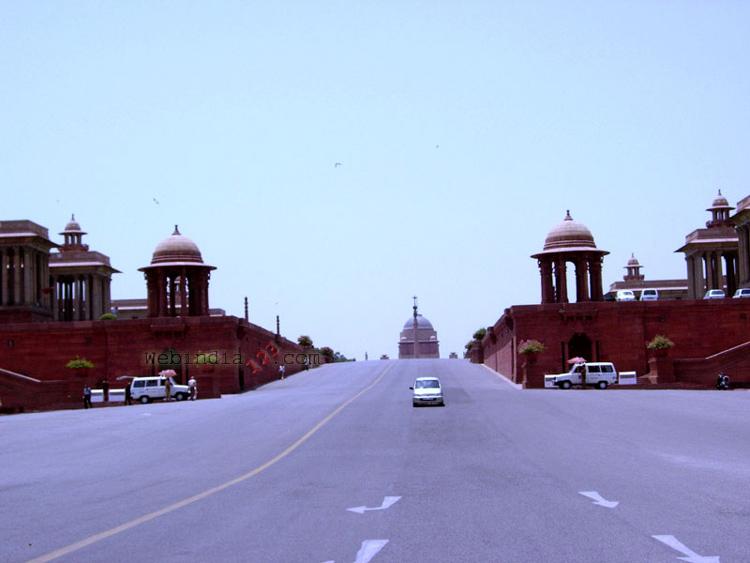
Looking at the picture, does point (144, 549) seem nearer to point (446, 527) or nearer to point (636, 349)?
point (446, 527)

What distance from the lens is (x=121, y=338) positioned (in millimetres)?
70250

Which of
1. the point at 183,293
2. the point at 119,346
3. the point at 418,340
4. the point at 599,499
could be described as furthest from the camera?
the point at 418,340

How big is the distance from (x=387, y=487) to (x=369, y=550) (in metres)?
6.38

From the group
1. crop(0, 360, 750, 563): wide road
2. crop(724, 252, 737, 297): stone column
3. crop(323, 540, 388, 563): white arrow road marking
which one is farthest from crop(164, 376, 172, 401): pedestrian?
crop(724, 252, 737, 297): stone column

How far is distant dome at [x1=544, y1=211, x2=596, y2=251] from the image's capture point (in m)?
76.7

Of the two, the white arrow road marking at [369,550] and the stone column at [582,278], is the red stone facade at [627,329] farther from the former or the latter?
the white arrow road marking at [369,550]

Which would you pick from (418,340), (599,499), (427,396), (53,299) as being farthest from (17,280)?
(599,499)

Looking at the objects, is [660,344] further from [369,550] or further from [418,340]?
[418,340]

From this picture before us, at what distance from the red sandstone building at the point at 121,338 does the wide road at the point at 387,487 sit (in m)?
27.0

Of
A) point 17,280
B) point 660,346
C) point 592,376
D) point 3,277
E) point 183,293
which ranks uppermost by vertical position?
point 3,277

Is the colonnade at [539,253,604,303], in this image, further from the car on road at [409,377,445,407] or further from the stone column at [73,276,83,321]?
the stone column at [73,276,83,321]

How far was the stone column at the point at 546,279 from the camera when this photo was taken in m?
76.8

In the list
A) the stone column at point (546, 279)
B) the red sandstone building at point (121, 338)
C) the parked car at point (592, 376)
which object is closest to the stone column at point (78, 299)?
the red sandstone building at point (121, 338)

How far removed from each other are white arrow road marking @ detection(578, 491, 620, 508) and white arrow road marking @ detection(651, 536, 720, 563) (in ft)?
9.57
